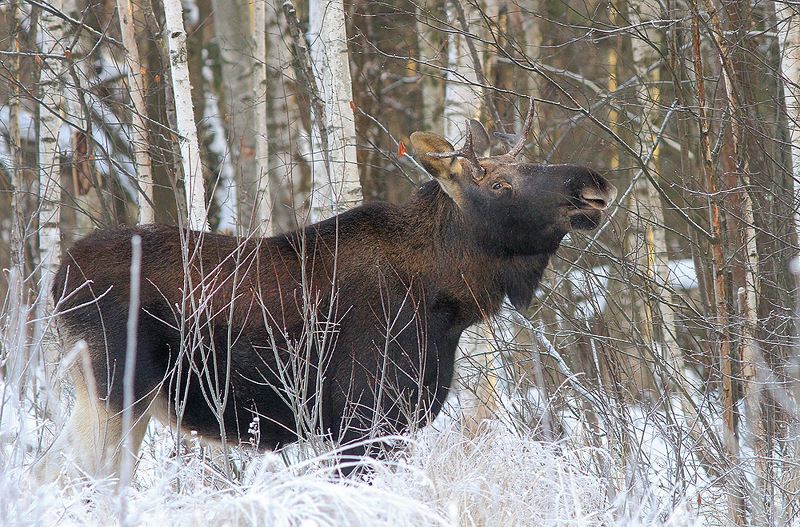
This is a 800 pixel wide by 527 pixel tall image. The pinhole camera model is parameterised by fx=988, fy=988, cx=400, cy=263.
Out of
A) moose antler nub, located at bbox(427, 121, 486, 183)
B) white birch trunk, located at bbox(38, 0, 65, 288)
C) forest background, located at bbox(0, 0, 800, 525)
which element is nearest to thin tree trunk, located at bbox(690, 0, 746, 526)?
forest background, located at bbox(0, 0, 800, 525)

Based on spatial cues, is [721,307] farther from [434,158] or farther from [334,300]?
[334,300]

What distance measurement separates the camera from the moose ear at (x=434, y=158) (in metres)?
5.77

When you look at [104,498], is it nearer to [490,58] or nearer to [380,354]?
[380,354]

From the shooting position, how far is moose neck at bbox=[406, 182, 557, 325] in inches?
228

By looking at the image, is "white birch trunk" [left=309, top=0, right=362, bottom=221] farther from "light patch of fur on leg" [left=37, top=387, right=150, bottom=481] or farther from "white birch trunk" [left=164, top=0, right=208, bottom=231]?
"light patch of fur on leg" [left=37, top=387, right=150, bottom=481]

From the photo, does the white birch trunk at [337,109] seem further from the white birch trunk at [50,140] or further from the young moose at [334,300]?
the white birch trunk at [50,140]

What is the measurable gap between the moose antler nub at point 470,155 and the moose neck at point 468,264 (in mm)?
241

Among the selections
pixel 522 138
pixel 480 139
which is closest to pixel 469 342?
pixel 480 139

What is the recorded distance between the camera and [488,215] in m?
5.82

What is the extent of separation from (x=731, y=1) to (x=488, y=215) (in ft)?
5.97

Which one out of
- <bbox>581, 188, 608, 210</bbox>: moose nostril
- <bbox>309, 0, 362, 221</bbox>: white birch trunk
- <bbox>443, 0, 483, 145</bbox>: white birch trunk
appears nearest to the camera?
<bbox>581, 188, 608, 210</bbox>: moose nostril

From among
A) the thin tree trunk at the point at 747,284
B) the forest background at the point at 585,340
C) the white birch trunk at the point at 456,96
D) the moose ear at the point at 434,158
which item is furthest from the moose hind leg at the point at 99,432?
the white birch trunk at the point at 456,96

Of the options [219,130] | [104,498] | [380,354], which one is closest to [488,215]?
[380,354]

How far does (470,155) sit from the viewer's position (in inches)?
226
